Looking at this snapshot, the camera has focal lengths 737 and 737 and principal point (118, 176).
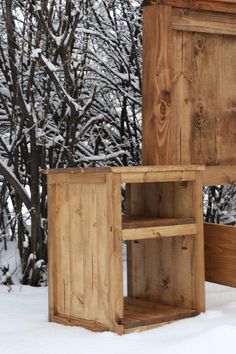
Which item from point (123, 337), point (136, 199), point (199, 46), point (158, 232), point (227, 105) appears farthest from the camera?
point (227, 105)

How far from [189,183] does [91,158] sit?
1412 mm

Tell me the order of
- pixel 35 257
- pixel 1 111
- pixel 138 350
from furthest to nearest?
pixel 1 111 → pixel 35 257 → pixel 138 350

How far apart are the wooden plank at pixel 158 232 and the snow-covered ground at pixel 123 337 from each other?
1.49ft

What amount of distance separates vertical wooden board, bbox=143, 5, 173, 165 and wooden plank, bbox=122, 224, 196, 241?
0.54m

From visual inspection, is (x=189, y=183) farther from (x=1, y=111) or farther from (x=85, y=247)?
(x=1, y=111)

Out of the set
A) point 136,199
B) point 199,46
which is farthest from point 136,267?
point 199,46

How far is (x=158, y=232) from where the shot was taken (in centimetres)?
377

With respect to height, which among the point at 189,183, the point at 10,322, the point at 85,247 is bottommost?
the point at 10,322

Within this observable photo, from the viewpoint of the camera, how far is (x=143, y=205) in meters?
4.39

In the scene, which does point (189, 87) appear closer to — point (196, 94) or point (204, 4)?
point (196, 94)

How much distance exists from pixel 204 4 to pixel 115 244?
1744 mm

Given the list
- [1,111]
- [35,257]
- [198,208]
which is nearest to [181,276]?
[198,208]

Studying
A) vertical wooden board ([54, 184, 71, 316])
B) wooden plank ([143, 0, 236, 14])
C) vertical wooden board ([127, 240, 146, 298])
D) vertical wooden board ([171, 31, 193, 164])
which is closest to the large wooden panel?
vertical wooden board ([54, 184, 71, 316])

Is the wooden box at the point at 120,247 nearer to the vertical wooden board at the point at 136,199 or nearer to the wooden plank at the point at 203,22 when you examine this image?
the vertical wooden board at the point at 136,199
